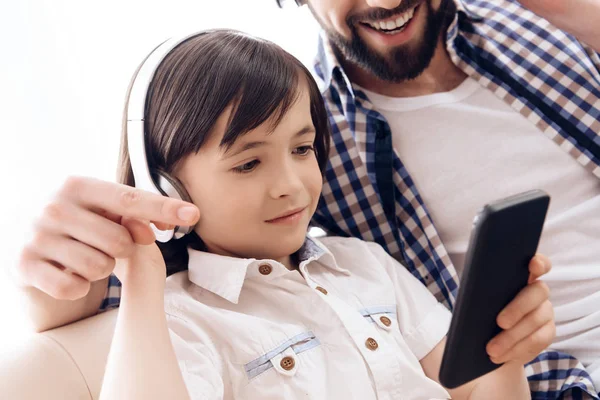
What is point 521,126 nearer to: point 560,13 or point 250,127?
point 560,13

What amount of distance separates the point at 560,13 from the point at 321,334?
0.82 m

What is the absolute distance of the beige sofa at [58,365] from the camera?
0.86 meters

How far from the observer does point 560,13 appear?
1.27m

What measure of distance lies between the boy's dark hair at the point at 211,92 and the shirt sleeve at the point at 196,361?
244mm

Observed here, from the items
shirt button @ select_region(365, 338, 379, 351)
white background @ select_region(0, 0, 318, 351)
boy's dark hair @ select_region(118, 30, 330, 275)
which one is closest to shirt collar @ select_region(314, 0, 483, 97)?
boy's dark hair @ select_region(118, 30, 330, 275)

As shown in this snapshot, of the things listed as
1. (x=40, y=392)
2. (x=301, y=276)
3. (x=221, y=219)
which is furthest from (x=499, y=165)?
(x=40, y=392)

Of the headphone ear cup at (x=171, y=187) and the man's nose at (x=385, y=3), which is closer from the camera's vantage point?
the headphone ear cup at (x=171, y=187)

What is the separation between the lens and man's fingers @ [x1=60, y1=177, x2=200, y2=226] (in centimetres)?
69

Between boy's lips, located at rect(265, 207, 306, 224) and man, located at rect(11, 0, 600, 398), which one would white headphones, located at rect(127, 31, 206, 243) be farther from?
man, located at rect(11, 0, 600, 398)

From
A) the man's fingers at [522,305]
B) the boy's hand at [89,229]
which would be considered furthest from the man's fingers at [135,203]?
the man's fingers at [522,305]

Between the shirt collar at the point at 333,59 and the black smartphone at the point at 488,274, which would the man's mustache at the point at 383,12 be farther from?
the black smartphone at the point at 488,274

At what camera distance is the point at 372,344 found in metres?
0.94

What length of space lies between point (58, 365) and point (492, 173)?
0.88 metres

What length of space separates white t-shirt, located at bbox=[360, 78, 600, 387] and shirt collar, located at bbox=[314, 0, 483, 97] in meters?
0.10
